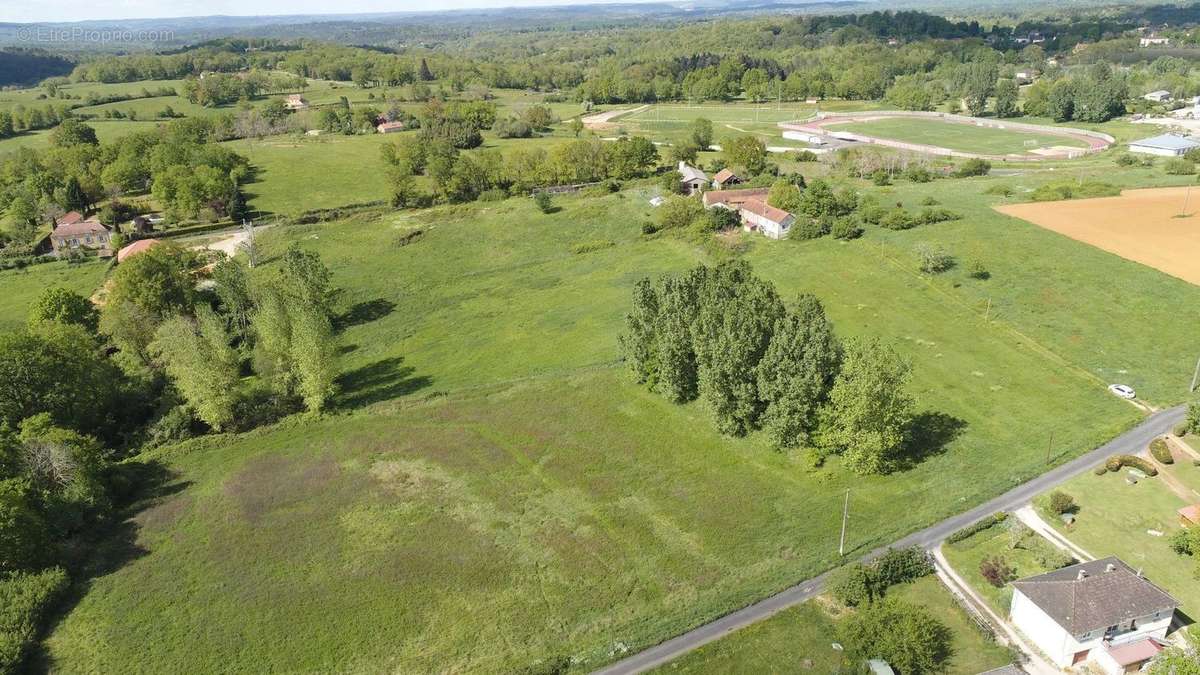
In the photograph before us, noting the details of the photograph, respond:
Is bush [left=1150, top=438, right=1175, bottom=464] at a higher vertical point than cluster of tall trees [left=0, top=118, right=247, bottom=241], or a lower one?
lower

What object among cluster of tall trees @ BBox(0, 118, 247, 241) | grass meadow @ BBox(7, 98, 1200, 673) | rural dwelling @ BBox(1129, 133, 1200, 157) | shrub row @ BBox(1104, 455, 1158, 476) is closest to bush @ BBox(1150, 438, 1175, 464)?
shrub row @ BBox(1104, 455, 1158, 476)

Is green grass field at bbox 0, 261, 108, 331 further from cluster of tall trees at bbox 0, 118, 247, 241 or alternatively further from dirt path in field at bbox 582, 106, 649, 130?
dirt path in field at bbox 582, 106, 649, 130

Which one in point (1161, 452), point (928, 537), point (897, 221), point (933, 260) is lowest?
point (928, 537)

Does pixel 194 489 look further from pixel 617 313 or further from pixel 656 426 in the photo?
pixel 617 313

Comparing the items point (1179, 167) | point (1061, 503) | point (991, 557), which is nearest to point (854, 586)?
point (991, 557)

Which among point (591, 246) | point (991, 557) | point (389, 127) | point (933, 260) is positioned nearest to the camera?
point (991, 557)

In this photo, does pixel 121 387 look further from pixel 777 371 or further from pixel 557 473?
pixel 777 371

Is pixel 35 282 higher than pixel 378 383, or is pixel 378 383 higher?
pixel 35 282
